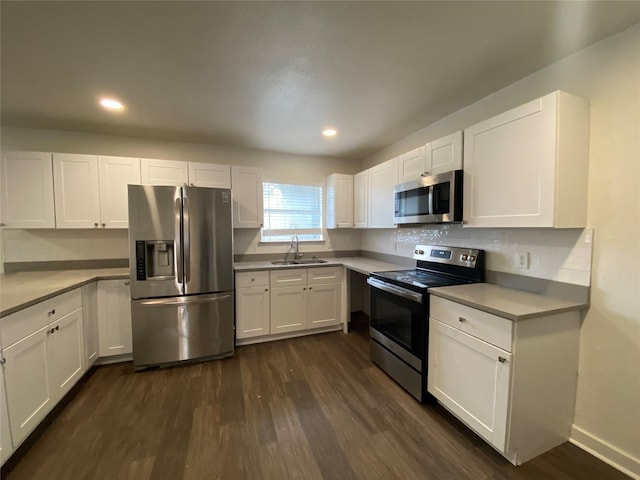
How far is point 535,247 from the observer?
188 centimetres

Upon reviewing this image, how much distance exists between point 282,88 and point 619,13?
1.96m

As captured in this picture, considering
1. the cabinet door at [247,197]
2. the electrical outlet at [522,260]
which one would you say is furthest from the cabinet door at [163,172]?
the electrical outlet at [522,260]

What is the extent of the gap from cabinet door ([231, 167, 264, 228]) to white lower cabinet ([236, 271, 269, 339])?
0.69 meters

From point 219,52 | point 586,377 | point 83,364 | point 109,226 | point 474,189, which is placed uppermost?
point 219,52

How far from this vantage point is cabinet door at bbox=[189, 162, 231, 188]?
10.1 feet

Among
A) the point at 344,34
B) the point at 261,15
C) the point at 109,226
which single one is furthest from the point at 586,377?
the point at 109,226

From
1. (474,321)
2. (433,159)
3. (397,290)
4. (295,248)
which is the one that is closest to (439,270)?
(397,290)

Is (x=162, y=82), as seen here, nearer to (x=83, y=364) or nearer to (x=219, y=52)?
(x=219, y=52)

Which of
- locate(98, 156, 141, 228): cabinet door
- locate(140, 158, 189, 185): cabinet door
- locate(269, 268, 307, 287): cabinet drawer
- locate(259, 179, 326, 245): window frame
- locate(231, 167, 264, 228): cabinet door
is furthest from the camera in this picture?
locate(259, 179, 326, 245): window frame

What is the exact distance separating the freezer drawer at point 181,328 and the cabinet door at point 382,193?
1.89 meters

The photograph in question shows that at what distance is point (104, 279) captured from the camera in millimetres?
2598

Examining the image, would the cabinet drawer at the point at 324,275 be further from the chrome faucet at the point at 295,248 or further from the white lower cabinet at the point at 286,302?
the chrome faucet at the point at 295,248

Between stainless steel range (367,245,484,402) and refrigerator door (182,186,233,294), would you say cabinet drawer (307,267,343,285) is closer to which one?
stainless steel range (367,245,484,402)

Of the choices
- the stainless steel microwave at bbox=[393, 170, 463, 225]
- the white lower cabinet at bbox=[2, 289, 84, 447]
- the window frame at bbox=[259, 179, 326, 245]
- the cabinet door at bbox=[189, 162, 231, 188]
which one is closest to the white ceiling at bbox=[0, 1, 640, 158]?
the cabinet door at bbox=[189, 162, 231, 188]
